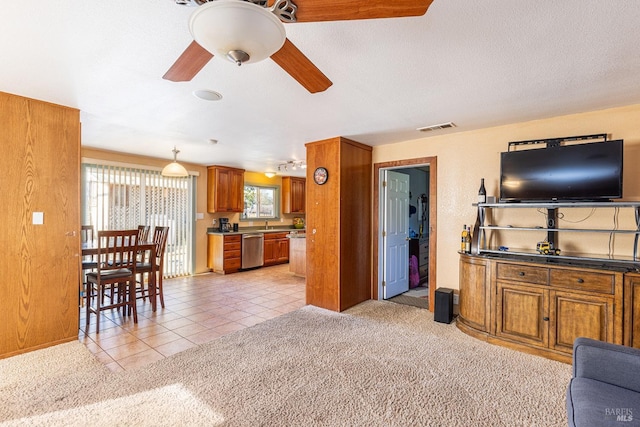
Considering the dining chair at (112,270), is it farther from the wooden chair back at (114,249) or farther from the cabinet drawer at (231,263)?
the cabinet drawer at (231,263)

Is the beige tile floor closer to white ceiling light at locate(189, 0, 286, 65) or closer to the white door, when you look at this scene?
the white door

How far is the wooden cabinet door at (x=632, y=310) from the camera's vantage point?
2.39 meters

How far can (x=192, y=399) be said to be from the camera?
6.99 ft

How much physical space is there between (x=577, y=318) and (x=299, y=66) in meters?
3.04

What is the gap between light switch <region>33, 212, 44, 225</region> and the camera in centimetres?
287

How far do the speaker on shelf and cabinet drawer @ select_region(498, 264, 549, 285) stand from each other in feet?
2.44

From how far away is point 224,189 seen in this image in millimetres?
6805

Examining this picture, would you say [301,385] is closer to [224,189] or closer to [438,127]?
[438,127]

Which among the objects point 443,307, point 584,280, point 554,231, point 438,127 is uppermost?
point 438,127

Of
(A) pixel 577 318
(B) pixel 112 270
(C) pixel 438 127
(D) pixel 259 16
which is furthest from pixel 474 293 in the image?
(B) pixel 112 270

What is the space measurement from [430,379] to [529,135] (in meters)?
2.75

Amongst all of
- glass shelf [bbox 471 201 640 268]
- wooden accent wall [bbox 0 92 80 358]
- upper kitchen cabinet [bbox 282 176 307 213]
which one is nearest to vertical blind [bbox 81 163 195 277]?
wooden accent wall [bbox 0 92 80 358]

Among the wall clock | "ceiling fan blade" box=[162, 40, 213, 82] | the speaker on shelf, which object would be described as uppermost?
"ceiling fan blade" box=[162, 40, 213, 82]

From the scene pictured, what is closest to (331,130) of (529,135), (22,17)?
(529,135)
